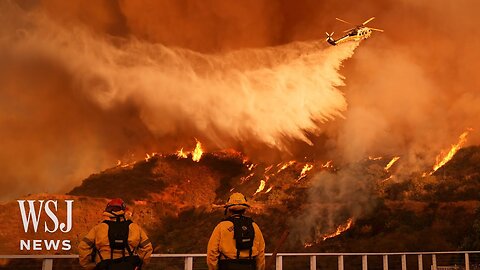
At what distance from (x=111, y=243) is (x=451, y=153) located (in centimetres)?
3449

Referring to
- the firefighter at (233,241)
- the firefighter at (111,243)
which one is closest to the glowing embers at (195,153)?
the firefighter at (233,241)

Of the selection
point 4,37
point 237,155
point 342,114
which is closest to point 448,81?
point 342,114

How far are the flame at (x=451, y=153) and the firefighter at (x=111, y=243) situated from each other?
34.1 meters

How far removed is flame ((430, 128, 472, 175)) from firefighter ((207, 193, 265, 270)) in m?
33.3

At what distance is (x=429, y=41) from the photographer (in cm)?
3716

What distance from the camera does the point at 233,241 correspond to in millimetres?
6754

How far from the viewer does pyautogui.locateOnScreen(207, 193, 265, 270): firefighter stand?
6738 millimetres

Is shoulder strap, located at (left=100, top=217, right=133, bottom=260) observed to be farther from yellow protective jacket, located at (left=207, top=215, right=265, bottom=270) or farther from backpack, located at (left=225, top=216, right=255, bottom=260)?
backpack, located at (left=225, top=216, right=255, bottom=260)

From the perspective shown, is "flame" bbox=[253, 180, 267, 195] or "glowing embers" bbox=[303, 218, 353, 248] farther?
"flame" bbox=[253, 180, 267, 195]

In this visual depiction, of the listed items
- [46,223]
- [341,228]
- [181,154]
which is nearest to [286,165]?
[341,228]

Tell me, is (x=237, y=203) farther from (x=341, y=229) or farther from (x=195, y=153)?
(x=195, y=153)

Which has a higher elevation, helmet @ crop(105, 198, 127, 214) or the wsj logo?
the wsj logo

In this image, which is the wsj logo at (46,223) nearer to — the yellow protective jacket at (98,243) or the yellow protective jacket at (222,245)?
the yellow protective jacket at (98,243)

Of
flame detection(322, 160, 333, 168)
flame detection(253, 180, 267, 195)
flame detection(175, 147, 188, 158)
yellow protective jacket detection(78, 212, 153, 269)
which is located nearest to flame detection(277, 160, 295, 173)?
flame detection(253, 180, 267, 195)
